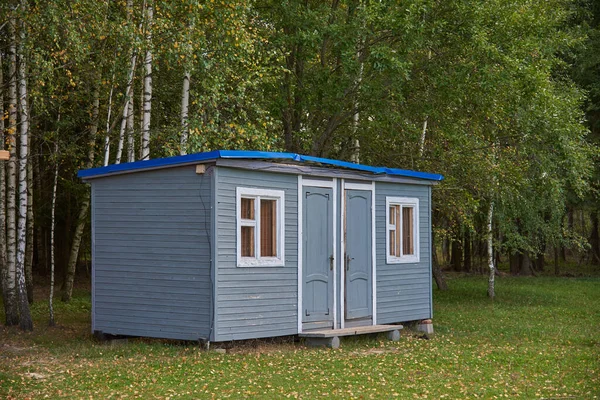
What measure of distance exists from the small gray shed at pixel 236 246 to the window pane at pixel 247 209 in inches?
1.1

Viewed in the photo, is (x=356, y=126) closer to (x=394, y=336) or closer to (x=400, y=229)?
(x=400, y=229)

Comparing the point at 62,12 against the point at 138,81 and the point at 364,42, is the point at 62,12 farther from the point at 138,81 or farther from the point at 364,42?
the point at 364,42

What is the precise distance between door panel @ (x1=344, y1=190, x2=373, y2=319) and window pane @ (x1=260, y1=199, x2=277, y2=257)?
168cm

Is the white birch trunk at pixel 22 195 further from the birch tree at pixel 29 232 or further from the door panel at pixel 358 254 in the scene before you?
the door panel at pixel 358 254

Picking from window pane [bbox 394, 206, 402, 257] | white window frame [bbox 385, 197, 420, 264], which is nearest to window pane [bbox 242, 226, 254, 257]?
white window frame [bbox 385, 197, 420, 264]

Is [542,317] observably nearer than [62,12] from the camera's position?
No

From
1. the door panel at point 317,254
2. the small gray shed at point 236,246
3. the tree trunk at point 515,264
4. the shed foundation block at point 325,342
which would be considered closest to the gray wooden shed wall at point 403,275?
the small gray shed at point 236,246

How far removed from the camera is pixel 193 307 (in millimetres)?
12539

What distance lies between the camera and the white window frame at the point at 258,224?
1273 cm

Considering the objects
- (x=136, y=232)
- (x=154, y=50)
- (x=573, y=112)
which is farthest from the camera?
(x=573, y=112)

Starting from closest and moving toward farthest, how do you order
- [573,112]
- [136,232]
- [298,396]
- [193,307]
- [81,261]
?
→ 1. [298,396]
2. [193,307]
3. [136,232]
4. [573,112]
5. [81,261]

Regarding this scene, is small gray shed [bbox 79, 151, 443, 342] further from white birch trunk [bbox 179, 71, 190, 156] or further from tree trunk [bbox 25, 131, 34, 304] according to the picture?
tree trunk [bbox 25, 131, 34, 304]

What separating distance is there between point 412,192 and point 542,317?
5.37 meters

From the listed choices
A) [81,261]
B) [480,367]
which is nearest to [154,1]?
[480,367]
